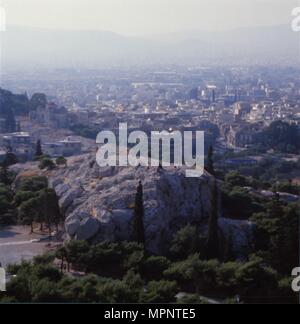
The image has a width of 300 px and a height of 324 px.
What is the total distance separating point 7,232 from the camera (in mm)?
10203

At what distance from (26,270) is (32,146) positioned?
18.8 m

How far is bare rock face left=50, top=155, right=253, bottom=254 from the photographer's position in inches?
359

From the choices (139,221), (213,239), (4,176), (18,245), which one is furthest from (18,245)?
(4,176)


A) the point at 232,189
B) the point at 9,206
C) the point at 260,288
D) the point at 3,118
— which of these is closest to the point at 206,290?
the point at 260,288

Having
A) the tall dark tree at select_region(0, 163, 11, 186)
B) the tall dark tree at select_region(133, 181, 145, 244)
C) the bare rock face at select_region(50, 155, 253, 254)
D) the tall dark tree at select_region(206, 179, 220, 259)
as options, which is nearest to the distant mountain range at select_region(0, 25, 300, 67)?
the tall dark tree at select_region(0, 163, 11, 186)

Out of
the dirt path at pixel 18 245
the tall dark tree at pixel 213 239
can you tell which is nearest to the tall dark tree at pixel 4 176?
the dirt path at pixel 18 245

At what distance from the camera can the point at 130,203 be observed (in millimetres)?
9664

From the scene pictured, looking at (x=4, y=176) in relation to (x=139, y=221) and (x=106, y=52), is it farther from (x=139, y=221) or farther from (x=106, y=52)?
(x=106, y=52)

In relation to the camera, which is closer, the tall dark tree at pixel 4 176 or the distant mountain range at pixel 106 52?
the tall dark tree at pixel 4 176

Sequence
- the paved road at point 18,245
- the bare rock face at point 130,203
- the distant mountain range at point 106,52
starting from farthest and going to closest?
the distant mountain range at point 106,52 → the bare rock face at point 130,203 → the paved road at point 18,245

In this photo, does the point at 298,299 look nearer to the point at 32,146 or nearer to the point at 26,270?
the point at 26,270

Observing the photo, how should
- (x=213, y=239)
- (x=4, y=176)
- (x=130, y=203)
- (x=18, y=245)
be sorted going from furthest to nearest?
(x=4, y=176) → (x=130, y=203) → (x=18, y=245) → (x=213, y=239)

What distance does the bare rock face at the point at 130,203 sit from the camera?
9.12 metres

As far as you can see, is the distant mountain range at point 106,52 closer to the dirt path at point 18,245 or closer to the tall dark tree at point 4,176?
the tall dark tree at point 4,176
